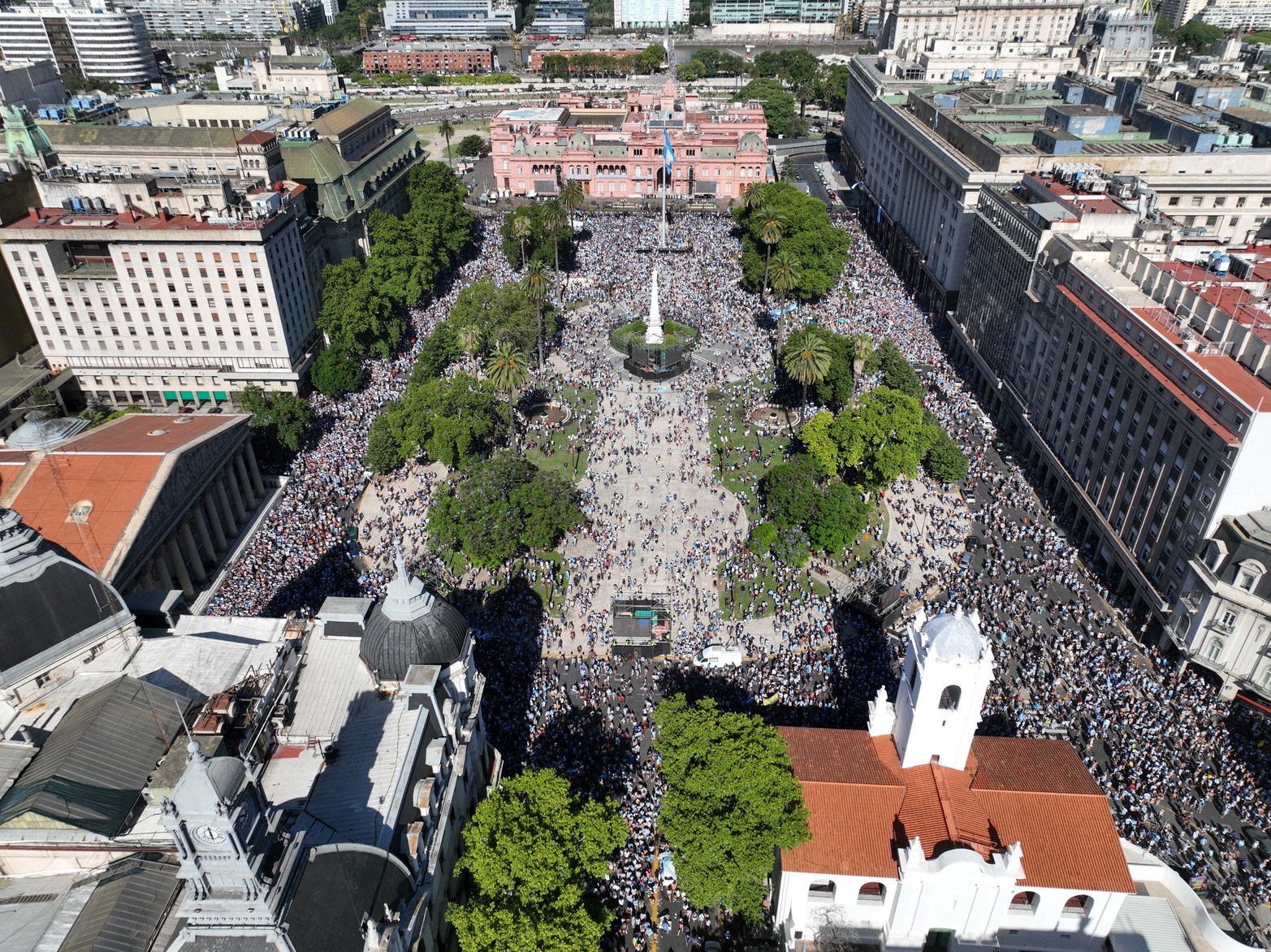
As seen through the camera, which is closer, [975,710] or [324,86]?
[975,710]

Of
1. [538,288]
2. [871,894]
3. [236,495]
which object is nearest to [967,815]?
[871,894]

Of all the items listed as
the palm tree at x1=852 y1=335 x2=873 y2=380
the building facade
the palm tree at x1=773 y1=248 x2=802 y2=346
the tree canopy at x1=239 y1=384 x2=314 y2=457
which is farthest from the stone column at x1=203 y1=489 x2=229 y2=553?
the building facade

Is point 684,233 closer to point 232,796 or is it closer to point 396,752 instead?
point 396,752

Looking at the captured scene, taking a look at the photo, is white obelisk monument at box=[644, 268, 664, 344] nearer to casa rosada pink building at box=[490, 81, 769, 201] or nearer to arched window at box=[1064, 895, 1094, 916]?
casa rosada pink building at box=[490, 81, 769, 201]

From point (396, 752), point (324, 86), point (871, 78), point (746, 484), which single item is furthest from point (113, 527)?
point (871, 78)

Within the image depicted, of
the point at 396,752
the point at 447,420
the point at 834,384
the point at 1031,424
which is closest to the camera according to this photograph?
the point at 396,752

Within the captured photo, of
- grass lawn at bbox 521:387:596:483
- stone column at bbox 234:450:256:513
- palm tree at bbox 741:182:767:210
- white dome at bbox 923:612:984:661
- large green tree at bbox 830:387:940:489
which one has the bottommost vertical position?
grass lawn at bbox 521:387:596:483
